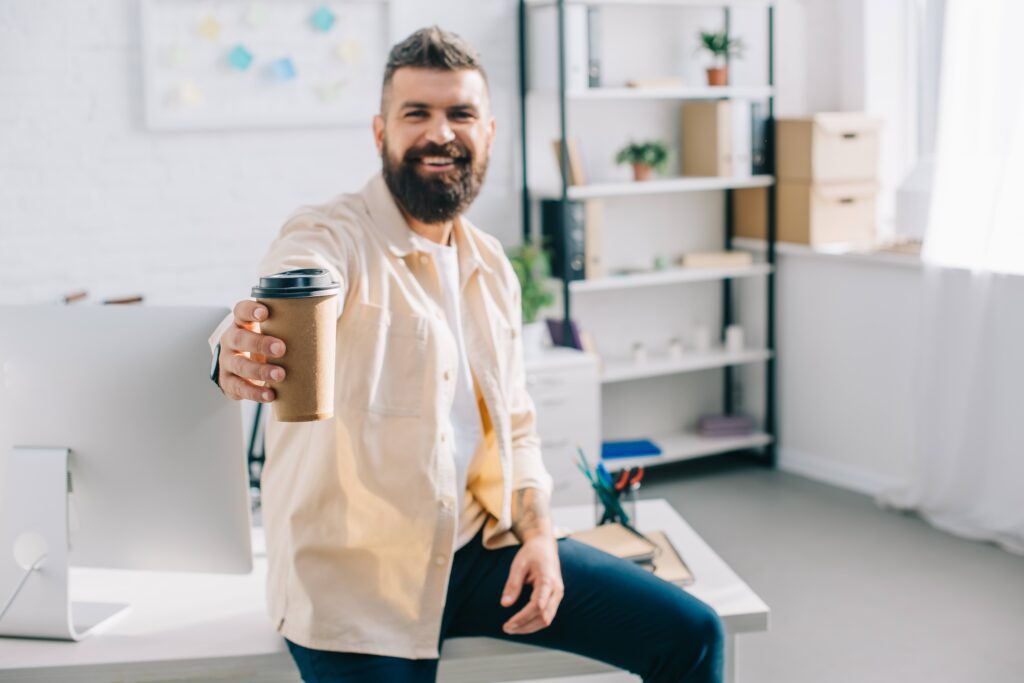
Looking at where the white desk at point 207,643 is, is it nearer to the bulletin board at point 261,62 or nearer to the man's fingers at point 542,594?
the man's fingers at point 542,594

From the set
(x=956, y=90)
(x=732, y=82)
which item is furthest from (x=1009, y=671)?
(x=732, y=82)

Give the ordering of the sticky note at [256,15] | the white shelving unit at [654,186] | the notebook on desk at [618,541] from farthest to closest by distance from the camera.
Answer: the white shelving unit at [654,186]
the sticky note at [256,15]
the notebook on desk at [618,541]

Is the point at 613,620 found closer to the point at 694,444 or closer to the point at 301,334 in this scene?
the point at 301,334

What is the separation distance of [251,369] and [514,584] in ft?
2.33

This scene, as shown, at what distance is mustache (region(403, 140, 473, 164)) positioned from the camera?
6.69ft

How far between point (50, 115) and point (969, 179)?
299 centimetres

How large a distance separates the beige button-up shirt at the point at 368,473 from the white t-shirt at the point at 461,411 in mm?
30

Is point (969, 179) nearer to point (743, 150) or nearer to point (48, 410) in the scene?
point (743, 150)

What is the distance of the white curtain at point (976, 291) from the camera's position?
3.83 meters

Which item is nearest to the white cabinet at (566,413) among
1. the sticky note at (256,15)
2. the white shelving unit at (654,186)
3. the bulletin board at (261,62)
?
the white shelving unit at (654,186)

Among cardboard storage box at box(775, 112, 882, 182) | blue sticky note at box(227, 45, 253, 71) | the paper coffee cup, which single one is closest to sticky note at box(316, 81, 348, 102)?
blue sticky note at box(227, 45, 253, 71)

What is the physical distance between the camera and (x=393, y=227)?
1991 millimetres

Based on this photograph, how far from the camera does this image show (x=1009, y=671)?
2973 millimetres

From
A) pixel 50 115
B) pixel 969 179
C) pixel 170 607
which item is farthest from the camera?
pixel 969 179
